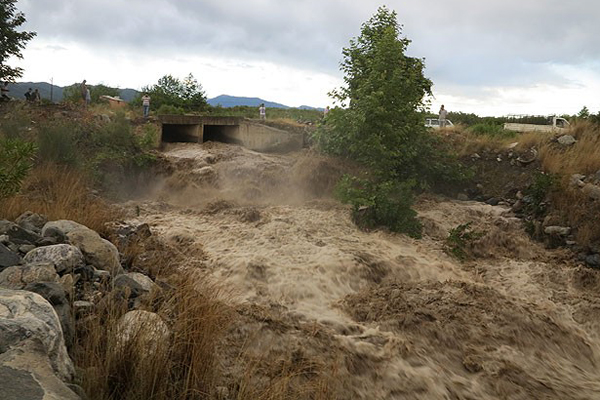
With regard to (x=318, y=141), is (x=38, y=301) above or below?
below

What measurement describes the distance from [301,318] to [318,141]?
7486 mm

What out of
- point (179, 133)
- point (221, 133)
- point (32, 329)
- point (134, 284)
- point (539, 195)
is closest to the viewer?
point (32, 329)

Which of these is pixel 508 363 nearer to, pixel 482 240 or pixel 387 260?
pixel 387 260

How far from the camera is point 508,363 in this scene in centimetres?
514

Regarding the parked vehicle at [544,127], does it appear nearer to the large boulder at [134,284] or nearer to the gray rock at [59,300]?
the large boulder at [134,284]

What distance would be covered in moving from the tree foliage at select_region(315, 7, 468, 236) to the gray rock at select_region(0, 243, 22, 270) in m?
6.53

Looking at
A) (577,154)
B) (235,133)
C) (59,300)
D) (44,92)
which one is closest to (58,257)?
(59,300)

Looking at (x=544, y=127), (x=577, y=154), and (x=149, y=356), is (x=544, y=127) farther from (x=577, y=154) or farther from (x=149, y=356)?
(x=149, y=356)

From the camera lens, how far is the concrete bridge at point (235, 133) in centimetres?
1714

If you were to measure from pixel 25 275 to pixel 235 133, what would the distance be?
15178 millimetres

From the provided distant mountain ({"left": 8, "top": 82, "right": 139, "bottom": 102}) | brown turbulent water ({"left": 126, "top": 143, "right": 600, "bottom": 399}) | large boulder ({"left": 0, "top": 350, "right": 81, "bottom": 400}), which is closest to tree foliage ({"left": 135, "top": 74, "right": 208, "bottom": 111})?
distant mountain ({"left": 8, "top": 82, "right": 139, "bottom": 102})

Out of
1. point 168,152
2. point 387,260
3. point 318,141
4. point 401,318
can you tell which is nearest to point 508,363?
point 401,318

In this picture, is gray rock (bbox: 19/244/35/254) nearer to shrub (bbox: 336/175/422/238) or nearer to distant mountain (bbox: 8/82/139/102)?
shrub (bbox: 336/175/422/238)

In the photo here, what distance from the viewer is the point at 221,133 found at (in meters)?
19.6
